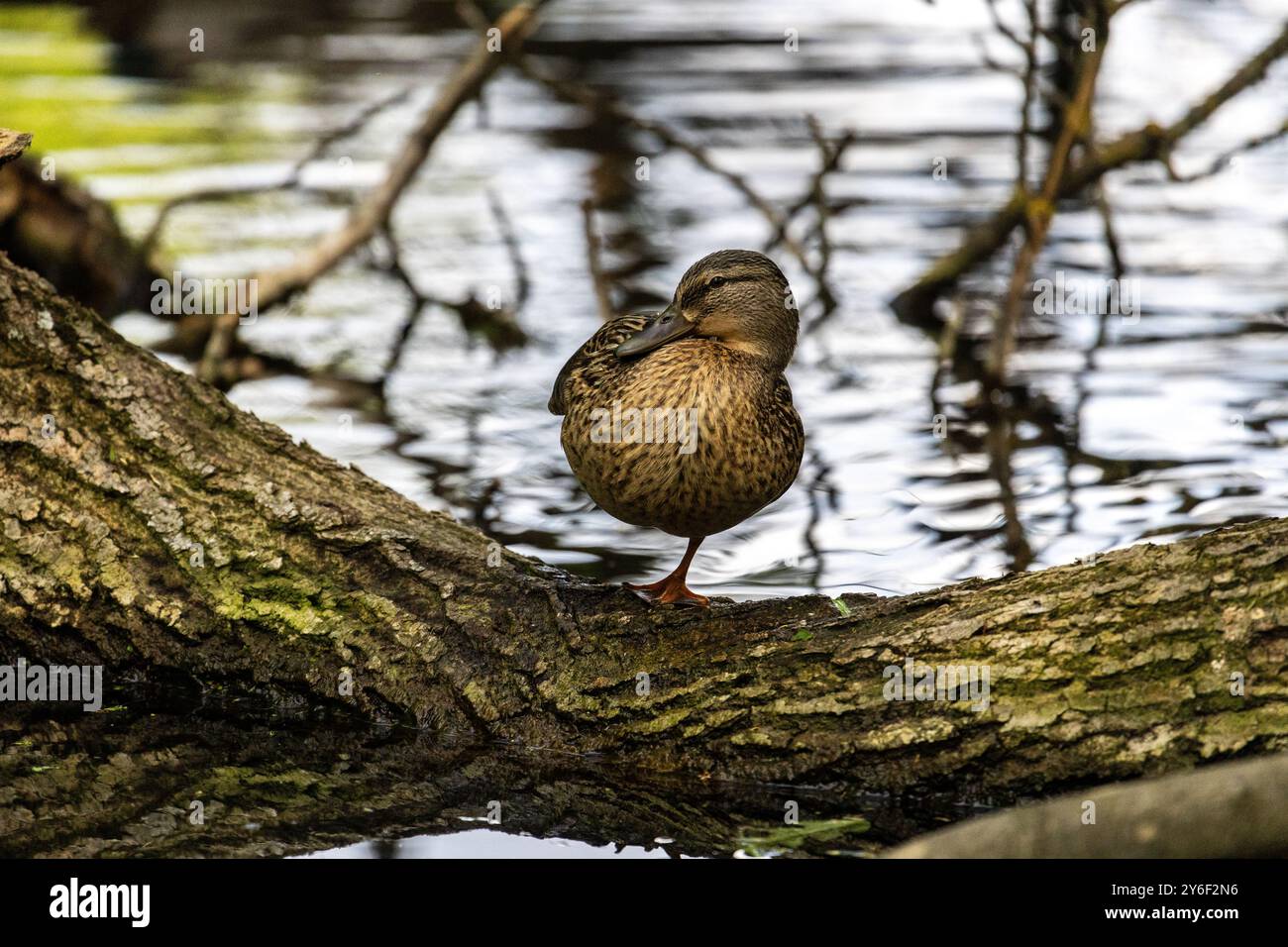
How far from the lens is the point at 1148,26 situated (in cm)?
1772

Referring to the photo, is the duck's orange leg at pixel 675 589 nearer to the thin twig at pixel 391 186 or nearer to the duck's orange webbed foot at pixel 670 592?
the duck's orange webbed foot at pixel 670 592

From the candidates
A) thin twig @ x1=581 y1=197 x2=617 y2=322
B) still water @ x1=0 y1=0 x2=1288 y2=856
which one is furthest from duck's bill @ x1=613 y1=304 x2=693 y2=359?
thin twig @ x1=581 y1=197 x2=617 y2=322

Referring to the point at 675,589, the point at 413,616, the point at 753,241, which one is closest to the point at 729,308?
the point at 675,589

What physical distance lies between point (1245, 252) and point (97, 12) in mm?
12625

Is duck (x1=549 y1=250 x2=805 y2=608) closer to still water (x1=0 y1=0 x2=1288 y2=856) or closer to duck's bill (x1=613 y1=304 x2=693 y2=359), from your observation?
duck's bill (x1=613 y1=304 x2=693 y2=359)

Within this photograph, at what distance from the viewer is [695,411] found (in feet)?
15.1

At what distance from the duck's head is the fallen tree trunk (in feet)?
2.62

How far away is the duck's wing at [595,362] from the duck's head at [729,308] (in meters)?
0.08

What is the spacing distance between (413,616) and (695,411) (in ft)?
3.28

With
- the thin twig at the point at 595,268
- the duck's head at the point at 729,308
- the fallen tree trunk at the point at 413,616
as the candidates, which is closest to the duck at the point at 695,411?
the duck's head at the point at 729,308

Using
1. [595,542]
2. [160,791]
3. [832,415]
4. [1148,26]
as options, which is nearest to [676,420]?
[160,791]

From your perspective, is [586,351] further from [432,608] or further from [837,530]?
[837,530]

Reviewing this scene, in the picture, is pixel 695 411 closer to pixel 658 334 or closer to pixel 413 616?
pixel 658 334

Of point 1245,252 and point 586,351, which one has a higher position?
point 1245,252
